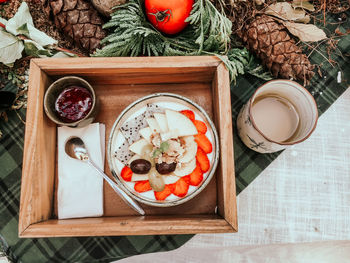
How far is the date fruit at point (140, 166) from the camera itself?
65cm

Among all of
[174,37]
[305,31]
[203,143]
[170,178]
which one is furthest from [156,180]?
[305,31]

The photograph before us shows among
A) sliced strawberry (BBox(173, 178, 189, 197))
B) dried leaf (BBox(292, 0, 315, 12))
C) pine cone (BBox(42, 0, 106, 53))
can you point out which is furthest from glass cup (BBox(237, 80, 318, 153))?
pine cone (BBox(42, 0, 106, 53))

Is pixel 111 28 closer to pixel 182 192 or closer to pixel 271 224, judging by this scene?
pixel 182 192

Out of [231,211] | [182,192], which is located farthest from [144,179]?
[231,211]

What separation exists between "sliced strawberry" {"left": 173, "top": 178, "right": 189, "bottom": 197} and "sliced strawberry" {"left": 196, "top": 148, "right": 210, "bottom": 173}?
0.06 meters

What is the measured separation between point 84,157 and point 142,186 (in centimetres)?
17

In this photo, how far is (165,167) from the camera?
0.64 m

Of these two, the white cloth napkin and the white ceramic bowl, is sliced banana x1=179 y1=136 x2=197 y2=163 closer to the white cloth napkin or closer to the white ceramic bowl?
the white ceramic bowl

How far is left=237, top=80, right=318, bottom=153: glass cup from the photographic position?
25.9 inches

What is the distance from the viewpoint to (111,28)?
79 cm

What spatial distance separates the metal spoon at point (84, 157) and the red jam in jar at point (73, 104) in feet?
0.22

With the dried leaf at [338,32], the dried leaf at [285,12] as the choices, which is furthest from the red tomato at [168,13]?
the dried leaf at [338,32]

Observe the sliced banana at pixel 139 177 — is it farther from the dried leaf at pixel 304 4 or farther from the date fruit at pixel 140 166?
the dried leaf at pixel 304 4

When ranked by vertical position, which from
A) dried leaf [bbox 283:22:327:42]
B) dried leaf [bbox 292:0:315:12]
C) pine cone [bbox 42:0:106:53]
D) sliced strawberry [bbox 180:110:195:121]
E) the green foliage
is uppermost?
pine cone [bbox 42:0:106:53]
